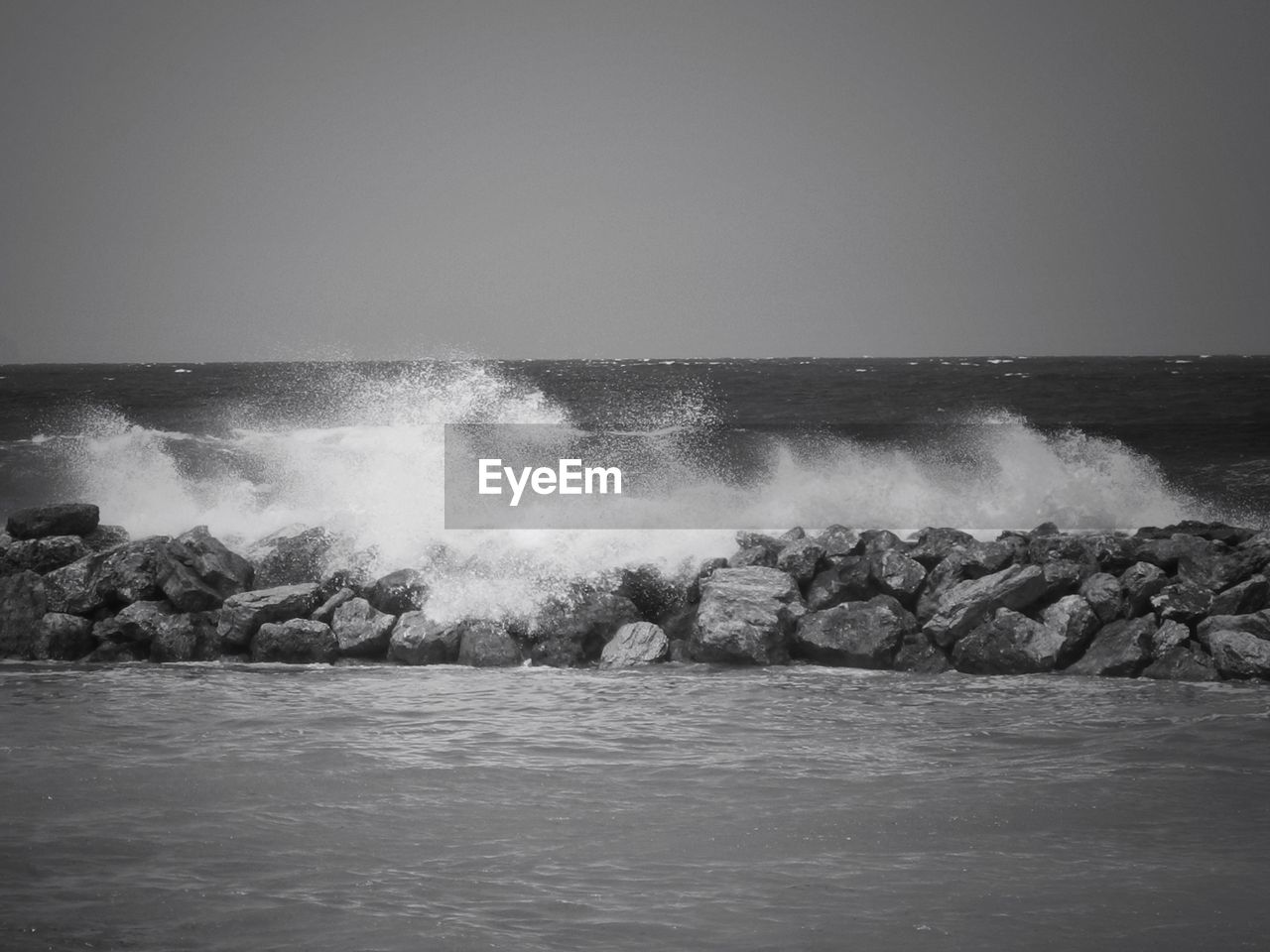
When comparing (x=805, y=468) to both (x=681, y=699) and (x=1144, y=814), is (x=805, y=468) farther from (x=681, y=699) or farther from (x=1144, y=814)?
(x=1144, y=814)

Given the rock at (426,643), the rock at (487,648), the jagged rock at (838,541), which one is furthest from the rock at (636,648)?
the jagged rock at (838,541)

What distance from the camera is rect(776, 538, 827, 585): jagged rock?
12789 millimetres

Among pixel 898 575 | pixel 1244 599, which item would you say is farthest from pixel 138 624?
pixel 1244 599

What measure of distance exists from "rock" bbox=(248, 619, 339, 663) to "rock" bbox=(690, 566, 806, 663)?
12.3 feet

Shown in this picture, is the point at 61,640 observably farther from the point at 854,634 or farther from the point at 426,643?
the point at 854,634

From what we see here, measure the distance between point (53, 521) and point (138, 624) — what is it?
9.98 feet

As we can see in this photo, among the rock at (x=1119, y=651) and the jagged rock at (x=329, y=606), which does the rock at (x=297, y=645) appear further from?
the rock at (x=1119, y=651)

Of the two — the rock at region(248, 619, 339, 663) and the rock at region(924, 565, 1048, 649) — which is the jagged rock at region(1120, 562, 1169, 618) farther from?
the rock at region(248, 619, 339, 663)

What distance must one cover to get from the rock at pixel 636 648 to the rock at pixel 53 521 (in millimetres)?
7123

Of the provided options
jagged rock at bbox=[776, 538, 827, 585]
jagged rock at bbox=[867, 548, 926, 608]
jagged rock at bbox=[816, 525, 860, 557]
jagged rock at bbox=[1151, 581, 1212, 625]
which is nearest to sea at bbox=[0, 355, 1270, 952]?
jagged rock at bbox=[776, 538, 827, 585]

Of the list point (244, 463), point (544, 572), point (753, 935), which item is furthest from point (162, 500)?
point (753, 935)

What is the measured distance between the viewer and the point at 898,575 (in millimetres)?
12391

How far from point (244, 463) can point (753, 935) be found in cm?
1691

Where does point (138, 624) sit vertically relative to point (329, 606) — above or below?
below
